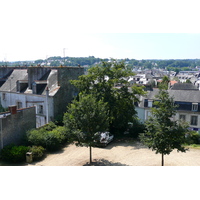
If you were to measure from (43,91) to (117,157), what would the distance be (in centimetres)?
1169

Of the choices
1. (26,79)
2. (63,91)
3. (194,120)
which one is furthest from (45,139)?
(194,120)

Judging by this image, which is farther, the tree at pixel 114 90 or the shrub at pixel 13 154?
the tree at pixel 114 90

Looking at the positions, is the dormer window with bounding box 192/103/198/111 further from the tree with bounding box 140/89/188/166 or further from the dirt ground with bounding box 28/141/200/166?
the tree with bounding box 140/89/188/166

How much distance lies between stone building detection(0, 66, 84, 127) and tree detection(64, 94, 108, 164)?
866cm

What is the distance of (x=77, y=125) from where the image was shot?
1362 centimetres

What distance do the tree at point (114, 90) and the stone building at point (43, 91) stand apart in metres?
2.86

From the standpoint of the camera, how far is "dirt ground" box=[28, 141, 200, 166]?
1432cm

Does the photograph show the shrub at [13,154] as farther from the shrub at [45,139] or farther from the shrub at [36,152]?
the shrub at [45,139]

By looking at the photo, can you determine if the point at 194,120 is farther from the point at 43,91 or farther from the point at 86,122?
the point at 43,91

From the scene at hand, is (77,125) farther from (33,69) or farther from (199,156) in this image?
(33,69)

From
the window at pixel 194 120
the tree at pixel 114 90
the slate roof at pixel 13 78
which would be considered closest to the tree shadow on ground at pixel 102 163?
the tree at pixel 114 90

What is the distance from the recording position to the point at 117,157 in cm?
1558

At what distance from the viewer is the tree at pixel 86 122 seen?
1339 centimetres

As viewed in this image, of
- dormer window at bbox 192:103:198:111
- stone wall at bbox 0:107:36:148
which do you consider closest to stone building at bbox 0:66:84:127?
stone wall at bbox 0:107:36:148
